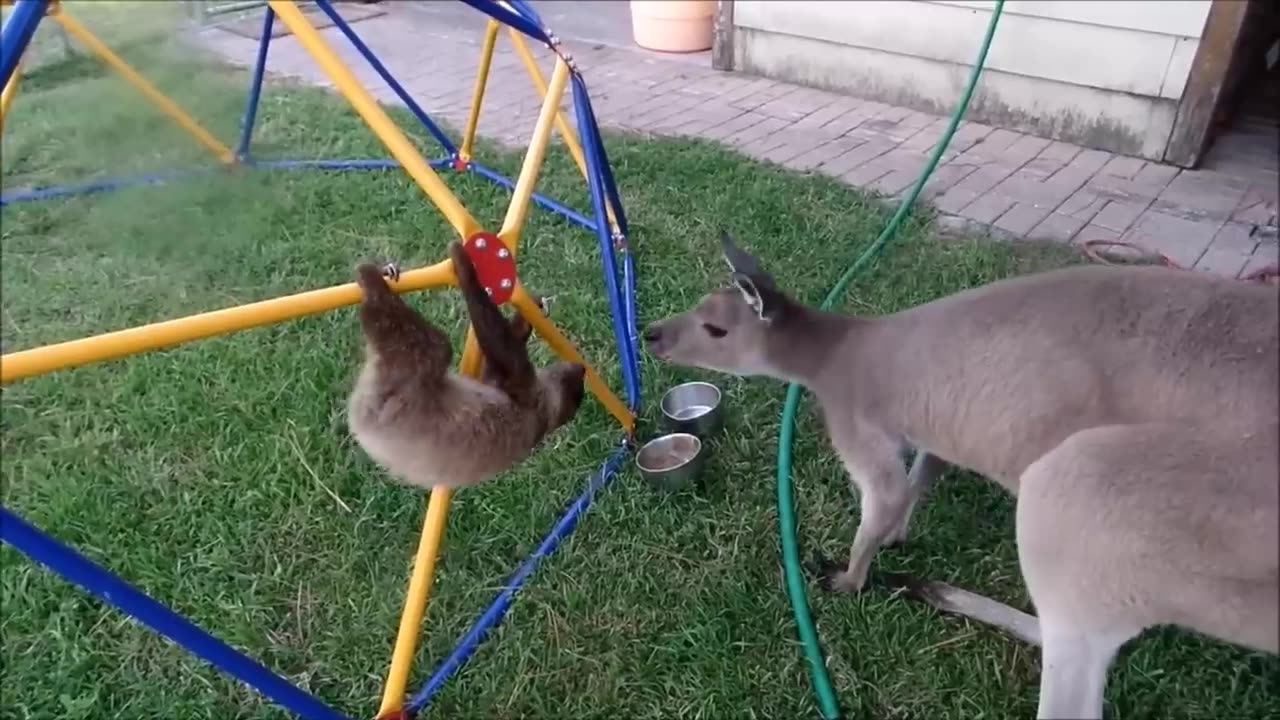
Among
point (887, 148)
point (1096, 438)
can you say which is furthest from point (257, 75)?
point (887, 148)

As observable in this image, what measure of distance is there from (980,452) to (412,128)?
491cm

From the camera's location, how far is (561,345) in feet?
9.29

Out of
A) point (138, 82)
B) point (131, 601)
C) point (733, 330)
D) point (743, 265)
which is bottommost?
point (733, 330)

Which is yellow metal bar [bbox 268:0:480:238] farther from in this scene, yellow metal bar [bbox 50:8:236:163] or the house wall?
the house wall

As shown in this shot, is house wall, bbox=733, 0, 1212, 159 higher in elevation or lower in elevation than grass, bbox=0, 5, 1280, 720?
higher

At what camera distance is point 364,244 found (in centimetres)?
472

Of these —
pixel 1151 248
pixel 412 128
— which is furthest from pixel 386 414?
pixel 412 128

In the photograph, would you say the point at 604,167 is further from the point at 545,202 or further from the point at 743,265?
the point at 545,202

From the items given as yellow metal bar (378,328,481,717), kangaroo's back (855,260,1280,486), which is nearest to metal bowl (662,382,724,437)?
kangaroo's back (855,260,1280,486)

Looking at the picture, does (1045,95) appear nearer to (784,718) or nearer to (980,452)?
(980,452)

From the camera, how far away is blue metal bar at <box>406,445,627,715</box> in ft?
8.32

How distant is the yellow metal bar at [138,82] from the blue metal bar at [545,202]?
2.64 m

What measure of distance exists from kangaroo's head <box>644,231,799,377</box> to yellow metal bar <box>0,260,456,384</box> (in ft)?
3.13

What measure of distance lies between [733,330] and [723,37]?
16.1ft
